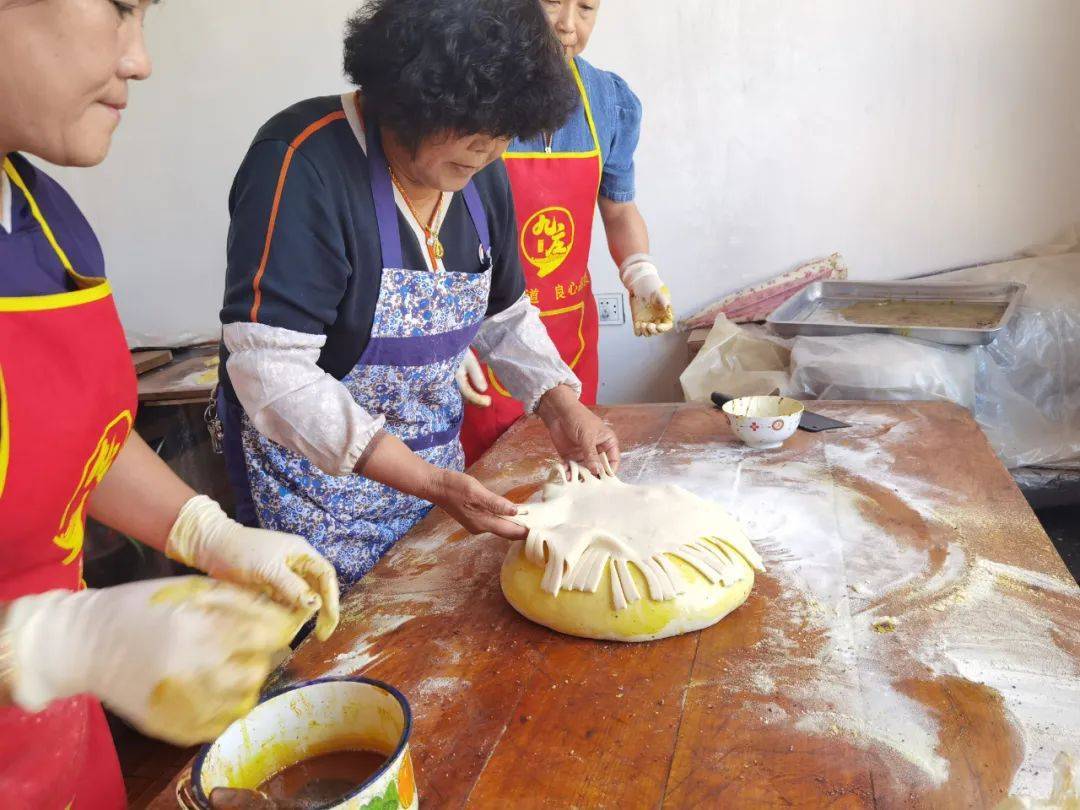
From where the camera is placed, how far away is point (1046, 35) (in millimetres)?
2994

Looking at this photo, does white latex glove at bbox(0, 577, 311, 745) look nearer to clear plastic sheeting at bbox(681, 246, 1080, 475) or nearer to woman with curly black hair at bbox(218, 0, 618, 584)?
woman with curly black hair at bbox(218, 0, 618, 584)

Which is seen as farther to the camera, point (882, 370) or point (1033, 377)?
point (1033, 377)

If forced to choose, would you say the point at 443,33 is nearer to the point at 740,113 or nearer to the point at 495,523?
the point at 495,523

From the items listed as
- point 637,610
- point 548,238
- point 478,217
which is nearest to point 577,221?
point 548,238

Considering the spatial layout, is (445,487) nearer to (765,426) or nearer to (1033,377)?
(765,426)

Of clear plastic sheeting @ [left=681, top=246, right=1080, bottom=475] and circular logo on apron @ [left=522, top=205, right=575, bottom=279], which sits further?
circular logo on apron @ [left=522, top=205, right=575, bottom=279]

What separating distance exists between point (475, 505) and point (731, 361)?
1689 mm

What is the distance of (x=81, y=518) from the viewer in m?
1.20

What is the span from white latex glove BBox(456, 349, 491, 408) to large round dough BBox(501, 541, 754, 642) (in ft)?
2.97

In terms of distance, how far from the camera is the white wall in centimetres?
306

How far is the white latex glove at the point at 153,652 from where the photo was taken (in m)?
0.81

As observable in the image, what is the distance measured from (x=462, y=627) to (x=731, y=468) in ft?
2.54

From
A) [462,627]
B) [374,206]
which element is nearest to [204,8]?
[374,206]

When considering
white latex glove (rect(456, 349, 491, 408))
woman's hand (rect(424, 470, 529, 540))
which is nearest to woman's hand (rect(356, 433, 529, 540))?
woman's hand (rect(424, 470, 529, 540))
